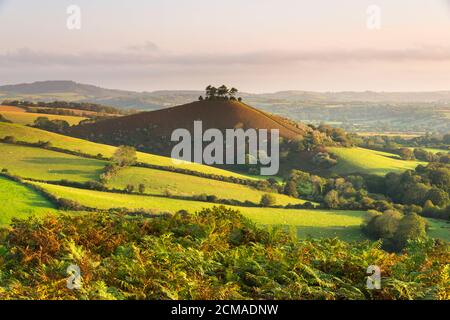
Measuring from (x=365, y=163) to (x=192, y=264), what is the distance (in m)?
74.9

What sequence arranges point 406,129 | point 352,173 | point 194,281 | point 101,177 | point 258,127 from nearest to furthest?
1. point 194,281
2. point 101,177
3. point 352,173
4. point 258,127
5. point 406,129

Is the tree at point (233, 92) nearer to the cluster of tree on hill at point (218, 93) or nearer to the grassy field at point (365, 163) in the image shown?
the cluster of tree on hill at point (218, 93)

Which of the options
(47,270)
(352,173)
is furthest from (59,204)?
(352,173)

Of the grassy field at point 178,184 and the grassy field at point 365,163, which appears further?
the grassy field at point 365,163

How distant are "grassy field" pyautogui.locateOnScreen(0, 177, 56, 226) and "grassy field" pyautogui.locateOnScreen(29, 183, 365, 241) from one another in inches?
39.2

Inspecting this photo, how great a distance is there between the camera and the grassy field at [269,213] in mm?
27141

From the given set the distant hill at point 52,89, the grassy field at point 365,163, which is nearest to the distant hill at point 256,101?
the distant hill at point 52,89

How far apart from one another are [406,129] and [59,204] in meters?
176

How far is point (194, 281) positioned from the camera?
7.16 meters

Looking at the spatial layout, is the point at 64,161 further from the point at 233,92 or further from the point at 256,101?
the point at 256,101

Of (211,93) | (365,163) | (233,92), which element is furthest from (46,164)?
(365,163)

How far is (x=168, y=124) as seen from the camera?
207 feet

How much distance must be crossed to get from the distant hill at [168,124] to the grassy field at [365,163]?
10631 mm
